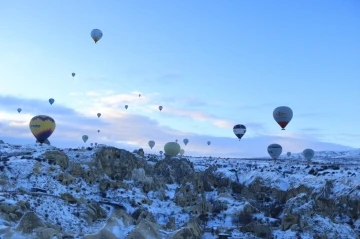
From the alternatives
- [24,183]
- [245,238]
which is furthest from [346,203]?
[24,183]

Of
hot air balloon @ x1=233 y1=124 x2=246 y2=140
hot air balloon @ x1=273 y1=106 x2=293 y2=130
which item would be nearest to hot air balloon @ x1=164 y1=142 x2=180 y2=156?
hot air balloon @ x1=233 y1=124 x2=246 y2=140

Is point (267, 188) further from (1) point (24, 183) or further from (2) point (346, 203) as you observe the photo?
(1) point (24, 183)

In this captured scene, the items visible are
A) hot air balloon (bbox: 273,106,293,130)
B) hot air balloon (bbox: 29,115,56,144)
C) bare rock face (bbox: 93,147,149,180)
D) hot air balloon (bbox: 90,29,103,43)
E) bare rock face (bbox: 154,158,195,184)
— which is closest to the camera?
bare rock face (bbox: 93,147,149,180)

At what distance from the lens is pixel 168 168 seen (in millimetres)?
62125

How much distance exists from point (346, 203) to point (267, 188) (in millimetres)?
12732

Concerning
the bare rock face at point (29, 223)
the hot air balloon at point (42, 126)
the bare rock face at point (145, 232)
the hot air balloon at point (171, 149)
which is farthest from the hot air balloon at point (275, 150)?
the bare rock face at point (29, 223)

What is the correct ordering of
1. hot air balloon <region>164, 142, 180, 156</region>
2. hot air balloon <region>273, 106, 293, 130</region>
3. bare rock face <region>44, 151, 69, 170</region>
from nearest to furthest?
1. bare rock face <region>44, 151, 69, 170</region>
2. hot air balloon <region>273, 106, 293, 130</region>
3. hot air balloon <region>164, 142, 180, 156</region>

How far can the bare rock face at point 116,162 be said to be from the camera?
179ft

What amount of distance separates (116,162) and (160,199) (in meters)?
8.85

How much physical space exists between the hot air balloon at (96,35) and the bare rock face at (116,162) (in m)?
17.3

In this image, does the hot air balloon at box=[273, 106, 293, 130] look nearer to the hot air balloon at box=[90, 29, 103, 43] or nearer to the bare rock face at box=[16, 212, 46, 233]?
the hot air balloon at box=[90, 29, 103, 43]

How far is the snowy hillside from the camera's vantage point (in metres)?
33.9

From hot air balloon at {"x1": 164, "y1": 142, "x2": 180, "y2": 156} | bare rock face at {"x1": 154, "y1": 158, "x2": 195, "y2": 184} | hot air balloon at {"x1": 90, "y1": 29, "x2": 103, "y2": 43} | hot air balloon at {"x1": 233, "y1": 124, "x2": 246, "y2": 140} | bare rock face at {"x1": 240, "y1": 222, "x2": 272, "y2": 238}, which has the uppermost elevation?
hot air balloon at {"x1": 90, "y1": 29, "x2": 103, "y2": 43}

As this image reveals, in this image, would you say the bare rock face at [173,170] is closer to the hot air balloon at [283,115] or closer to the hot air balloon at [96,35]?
the hot air balloon at [283,115]
